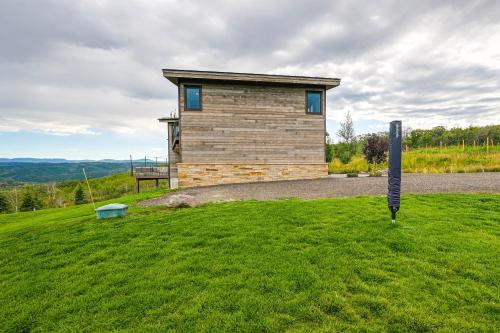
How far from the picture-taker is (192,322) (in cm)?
280

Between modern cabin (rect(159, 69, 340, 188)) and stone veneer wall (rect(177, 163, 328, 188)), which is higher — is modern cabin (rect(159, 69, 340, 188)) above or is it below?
above

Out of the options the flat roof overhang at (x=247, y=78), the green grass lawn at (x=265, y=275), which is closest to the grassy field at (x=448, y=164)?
the flat roof overhang at (x=247, y=78)

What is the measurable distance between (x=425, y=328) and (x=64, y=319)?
4.02 m

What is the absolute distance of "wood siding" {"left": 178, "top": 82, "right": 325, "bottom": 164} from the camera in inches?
562

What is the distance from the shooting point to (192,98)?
14250 mm

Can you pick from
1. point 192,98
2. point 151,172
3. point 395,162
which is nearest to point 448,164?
point 395,162

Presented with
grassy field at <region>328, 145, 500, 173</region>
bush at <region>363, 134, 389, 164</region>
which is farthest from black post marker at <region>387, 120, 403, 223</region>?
bush at <region>363, 134, 389, 164</region>

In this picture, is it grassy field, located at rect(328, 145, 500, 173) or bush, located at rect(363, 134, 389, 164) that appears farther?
bush, located at rect(363, 134, 389, 164)

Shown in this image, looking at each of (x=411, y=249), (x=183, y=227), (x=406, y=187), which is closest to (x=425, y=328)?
(x=411, y=249)

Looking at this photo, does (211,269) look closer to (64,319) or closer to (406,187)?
(64,319)

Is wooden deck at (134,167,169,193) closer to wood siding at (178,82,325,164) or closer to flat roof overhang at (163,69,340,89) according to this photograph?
wood siding at (178,82,325,164)

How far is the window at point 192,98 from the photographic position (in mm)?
14180

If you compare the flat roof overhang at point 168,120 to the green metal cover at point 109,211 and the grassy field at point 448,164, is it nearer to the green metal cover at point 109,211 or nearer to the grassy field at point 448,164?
the grassy field at point 448,164

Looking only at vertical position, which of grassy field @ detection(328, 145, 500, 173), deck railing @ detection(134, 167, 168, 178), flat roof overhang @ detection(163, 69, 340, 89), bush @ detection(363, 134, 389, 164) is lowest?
deck railing @ detection(134, 167, 168, 178)
